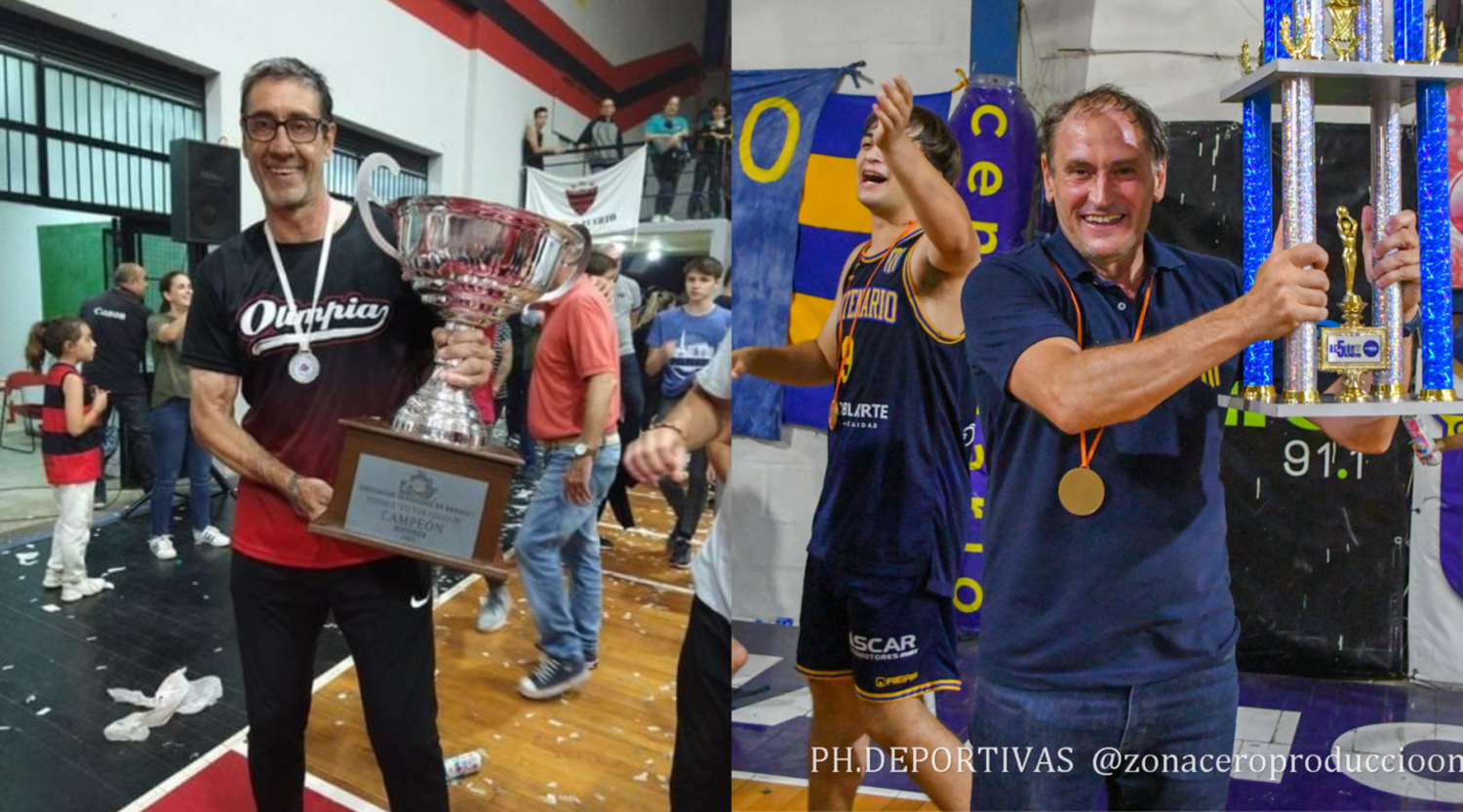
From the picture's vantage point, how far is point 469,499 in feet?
2.82

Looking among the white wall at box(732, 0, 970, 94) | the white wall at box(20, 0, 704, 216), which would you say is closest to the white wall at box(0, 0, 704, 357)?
the white wall at box(20, 0, 704, 216)

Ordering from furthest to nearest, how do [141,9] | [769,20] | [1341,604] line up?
[1341,604]
[769,20]
[141,9]

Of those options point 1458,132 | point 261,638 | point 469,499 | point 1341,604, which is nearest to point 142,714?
point 261,638

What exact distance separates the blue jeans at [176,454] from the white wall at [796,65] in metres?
0.83

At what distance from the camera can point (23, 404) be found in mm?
851

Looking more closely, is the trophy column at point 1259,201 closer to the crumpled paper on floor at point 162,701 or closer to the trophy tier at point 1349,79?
the trophy tier at point 1349,79

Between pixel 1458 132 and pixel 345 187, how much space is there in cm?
208

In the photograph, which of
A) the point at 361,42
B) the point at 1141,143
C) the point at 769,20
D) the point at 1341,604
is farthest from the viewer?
the point at 1341,604

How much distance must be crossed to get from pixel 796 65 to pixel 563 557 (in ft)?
3.71

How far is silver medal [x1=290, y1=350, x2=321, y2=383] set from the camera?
861mm

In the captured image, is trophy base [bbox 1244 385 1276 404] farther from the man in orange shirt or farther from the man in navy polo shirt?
the man in orange shirt

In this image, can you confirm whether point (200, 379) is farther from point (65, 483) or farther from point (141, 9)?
point (141, 9)

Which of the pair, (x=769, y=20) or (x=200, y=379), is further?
(x=769, y=20)

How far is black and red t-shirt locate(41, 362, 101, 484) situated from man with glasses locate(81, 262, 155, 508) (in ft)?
0.06
